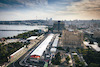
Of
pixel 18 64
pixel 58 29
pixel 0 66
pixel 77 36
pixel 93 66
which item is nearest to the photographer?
pixel 93 66

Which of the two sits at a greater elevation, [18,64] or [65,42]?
[65,42]

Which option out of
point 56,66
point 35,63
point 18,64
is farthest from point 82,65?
point 18,64

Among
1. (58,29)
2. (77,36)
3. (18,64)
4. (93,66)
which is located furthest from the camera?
(58,29)

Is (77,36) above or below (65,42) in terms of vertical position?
above

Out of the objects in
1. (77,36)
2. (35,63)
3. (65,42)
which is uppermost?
(77,36)

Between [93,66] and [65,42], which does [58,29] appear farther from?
[93,66]

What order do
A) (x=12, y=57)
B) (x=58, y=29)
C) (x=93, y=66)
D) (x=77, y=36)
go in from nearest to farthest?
(x=93, y=66)
(x=12, y=57)
(x=77, y=36)
(x=58, y=29)

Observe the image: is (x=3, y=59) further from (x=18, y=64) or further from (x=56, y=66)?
(x=56, y=66)

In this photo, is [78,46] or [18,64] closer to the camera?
[18,64]

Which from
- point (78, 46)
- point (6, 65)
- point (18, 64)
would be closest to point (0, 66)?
point (6, 65)
